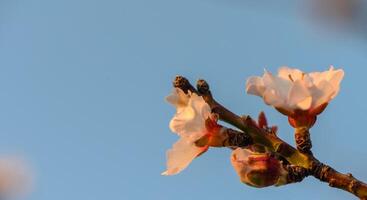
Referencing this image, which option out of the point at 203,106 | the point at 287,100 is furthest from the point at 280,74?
the point at 203,106

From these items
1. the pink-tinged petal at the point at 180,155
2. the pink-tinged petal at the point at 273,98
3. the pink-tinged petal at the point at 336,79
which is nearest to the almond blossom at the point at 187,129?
the pink-tinged petal at the point at 180,155

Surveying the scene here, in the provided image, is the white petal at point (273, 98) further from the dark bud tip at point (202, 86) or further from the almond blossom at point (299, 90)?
the dark bud tip at point (202, 86)

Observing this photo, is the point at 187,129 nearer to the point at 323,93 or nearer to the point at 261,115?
the point at 261,115

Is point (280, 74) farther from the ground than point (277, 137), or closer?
farther from the ground

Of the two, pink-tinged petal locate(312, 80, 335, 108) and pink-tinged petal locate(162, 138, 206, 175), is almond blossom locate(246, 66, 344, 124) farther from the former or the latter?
pink-tinged petal locate(162, 138, 206, 175)

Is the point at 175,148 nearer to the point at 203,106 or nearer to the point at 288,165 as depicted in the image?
the point at 203,106

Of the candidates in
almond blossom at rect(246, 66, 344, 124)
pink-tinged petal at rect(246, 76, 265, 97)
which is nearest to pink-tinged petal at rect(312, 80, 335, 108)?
almond blossom at rect(246, 66, 344, 124)
